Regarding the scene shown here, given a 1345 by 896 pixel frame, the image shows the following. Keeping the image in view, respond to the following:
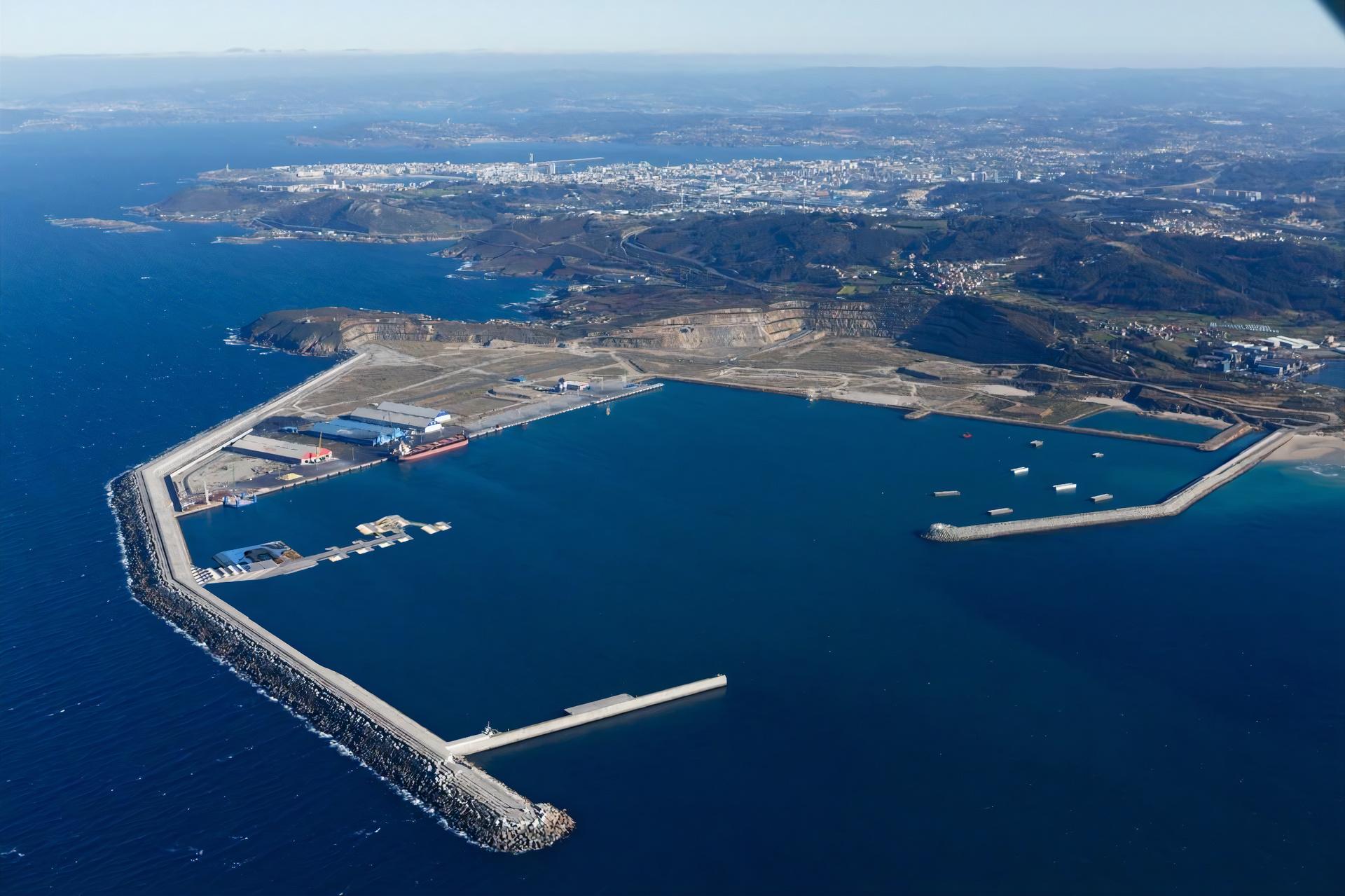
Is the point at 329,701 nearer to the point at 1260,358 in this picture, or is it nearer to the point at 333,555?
the point at 333,555

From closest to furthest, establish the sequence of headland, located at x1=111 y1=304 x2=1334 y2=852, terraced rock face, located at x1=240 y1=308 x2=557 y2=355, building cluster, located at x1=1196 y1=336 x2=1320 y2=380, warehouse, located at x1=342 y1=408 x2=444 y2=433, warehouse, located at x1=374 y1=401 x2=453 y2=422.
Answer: headland, located at x1=111 y1=304 x2=1334 y2=852
warehouse, located at x1=342 y1=408 x2=444 y2=433
warehouse, located at x1=374 y1=401 x2=453 y2=422
building cluster, located at x1=1196 y1=336 x2=1320 y2=380
terraced rock face, located at x1=240 y1=308 x2=557 y2=355

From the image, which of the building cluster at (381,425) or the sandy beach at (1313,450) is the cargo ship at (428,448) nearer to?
the building cluster at (381,425)

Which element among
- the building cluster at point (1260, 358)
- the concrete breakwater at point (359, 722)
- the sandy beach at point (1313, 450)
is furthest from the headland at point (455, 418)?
the building cluster at point (1260, 358)

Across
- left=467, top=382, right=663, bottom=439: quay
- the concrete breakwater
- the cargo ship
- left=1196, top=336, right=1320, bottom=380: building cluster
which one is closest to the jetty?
the concrete breakwater

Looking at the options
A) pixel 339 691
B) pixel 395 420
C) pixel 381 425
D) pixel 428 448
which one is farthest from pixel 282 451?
pixel 339 691

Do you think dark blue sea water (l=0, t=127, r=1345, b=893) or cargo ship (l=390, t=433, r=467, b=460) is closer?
dark blue sea water (l=0, t=127, r=1345, b=893)

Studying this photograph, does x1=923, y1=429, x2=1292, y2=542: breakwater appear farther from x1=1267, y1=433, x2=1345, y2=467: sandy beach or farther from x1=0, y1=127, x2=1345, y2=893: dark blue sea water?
x1=1267, y1=433, x2=1345, y2=467: sandy beach
